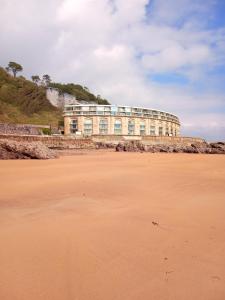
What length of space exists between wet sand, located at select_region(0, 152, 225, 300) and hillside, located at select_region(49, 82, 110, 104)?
103m

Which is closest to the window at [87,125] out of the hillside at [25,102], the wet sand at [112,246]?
the hillside at [25,102]

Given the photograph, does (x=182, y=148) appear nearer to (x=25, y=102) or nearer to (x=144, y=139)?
(x=144, y=139)

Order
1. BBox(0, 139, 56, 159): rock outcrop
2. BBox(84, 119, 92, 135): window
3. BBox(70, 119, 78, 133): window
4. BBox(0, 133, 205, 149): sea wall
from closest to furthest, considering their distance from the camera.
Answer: BBox(0, 139, 56, 159): rock outcrop
BBox(0, 133, 205, 149): sea wall
BBox(84, 119, 92, 135): window
BBox(70, 119, 78, 133): window

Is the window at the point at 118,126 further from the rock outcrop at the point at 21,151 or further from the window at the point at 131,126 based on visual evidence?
the rock outcrop at the point at 21,151

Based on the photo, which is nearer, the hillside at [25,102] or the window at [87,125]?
the window at [87,125]

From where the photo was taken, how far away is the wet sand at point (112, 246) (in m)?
2.30

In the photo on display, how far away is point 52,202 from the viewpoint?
506cm

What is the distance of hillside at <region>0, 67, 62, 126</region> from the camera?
87.7m

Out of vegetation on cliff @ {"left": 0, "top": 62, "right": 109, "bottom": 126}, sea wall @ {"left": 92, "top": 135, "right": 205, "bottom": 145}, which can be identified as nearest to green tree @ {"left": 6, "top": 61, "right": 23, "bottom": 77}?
vegetation on cliff @ {"left": 0, "top": 62, "right": 109, "bottom": 126}

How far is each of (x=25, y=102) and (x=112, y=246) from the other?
96140mm

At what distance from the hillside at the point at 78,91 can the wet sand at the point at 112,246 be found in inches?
4052

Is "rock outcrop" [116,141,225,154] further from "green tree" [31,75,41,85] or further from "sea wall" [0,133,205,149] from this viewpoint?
"green tree" [31,75,41,85]

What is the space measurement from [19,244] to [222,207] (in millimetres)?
3141

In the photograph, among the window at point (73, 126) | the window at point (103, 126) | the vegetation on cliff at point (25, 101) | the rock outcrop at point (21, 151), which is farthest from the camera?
the vegetation on cliff at point (25, 101)
